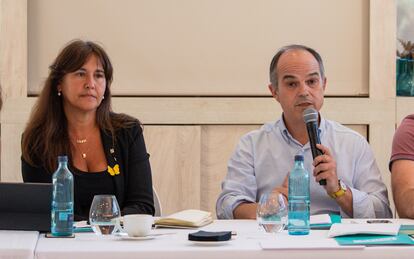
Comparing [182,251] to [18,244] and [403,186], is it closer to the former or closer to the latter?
[18,244]

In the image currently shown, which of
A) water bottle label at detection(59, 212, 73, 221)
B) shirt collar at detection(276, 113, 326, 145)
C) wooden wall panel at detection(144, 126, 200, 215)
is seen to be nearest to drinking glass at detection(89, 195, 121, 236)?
water bottle label at detection(59, 212, 73, 221)

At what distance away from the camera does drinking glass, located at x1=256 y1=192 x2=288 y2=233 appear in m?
2.37

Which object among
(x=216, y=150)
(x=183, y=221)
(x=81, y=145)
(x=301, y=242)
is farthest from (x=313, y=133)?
(x=216, y=150)

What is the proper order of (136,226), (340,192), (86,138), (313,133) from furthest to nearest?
(86,138) < (340,192) < (313,133) < (136,226)

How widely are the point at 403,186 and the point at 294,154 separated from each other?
49 centimetres

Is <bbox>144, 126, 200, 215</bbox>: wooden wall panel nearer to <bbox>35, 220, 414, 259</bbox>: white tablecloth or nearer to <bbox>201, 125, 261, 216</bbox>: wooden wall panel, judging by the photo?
<bbox>201, 125, 261, 216</bbox>: wooden wall panel

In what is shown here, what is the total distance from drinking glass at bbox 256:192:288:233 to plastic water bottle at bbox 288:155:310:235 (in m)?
0.03

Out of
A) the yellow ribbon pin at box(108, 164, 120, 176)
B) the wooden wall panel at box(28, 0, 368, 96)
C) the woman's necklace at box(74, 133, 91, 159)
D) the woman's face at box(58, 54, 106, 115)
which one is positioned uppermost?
the wooden wall panel at box(28, 0, 368, 96)

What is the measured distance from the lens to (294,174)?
2.53 meters

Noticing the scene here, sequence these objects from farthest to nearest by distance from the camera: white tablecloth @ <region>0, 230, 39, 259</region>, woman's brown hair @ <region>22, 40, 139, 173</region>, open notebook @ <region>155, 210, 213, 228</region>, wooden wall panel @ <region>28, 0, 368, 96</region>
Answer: wooden wall panel @ <region>28, 0, 368, 96</region>, woman's brown hair @ <region>22, 40, 139, 173</region>, open notebook @ <region>155, 210, 213, 228</region>, white tablecloth @ <region>0, 230, 39, 259</region>

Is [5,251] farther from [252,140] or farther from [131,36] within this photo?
[131,36]

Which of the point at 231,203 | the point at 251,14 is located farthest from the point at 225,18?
the point at 231,203

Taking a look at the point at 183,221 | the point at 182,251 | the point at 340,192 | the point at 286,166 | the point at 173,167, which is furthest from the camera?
the point at 173,167

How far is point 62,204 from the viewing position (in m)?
2.35
